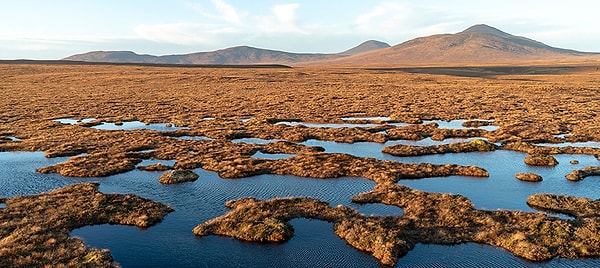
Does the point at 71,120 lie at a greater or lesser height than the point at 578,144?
lesser

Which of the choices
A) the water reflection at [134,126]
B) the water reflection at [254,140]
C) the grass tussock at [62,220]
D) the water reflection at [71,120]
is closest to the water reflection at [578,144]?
the water reflection at [254,140]

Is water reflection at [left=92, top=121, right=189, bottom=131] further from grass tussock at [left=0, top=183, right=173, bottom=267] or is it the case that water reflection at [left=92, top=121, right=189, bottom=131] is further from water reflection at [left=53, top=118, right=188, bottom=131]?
grass tussock at [left=0, top=183, right=173, bottom=267]

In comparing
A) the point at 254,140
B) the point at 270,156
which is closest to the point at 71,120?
the point at 254,140

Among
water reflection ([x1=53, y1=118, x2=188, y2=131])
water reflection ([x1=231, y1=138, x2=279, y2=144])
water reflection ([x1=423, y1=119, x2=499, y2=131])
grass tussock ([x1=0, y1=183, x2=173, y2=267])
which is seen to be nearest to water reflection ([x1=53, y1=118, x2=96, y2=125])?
water reflection ([x1=53, y1=118, x2=188, y2=131])

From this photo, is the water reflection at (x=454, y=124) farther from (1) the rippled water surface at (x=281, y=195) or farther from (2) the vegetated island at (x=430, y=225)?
(2) the vegetated island at (x=430, y=225)

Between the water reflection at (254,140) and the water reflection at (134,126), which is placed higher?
the water reflection at (254,140)

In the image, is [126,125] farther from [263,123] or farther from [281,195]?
[281,195]

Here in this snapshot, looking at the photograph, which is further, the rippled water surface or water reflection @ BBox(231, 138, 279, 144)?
water reflection @ BBox(231, 138, 279, 144)

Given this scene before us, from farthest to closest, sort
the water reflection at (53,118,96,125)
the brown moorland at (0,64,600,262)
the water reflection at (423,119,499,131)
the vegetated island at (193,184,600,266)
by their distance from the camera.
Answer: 1. the water reflection at (53,118,96,125)
2. the water reflection at (423,119,499,131)
3. the brown moorland at (0,64,600,262)
4. the vegetated island at (193,184,600,266)

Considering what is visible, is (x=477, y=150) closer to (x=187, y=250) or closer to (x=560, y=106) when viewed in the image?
(x=187, y=250)

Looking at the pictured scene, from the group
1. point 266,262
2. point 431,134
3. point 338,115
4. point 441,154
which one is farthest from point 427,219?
point 338,115
